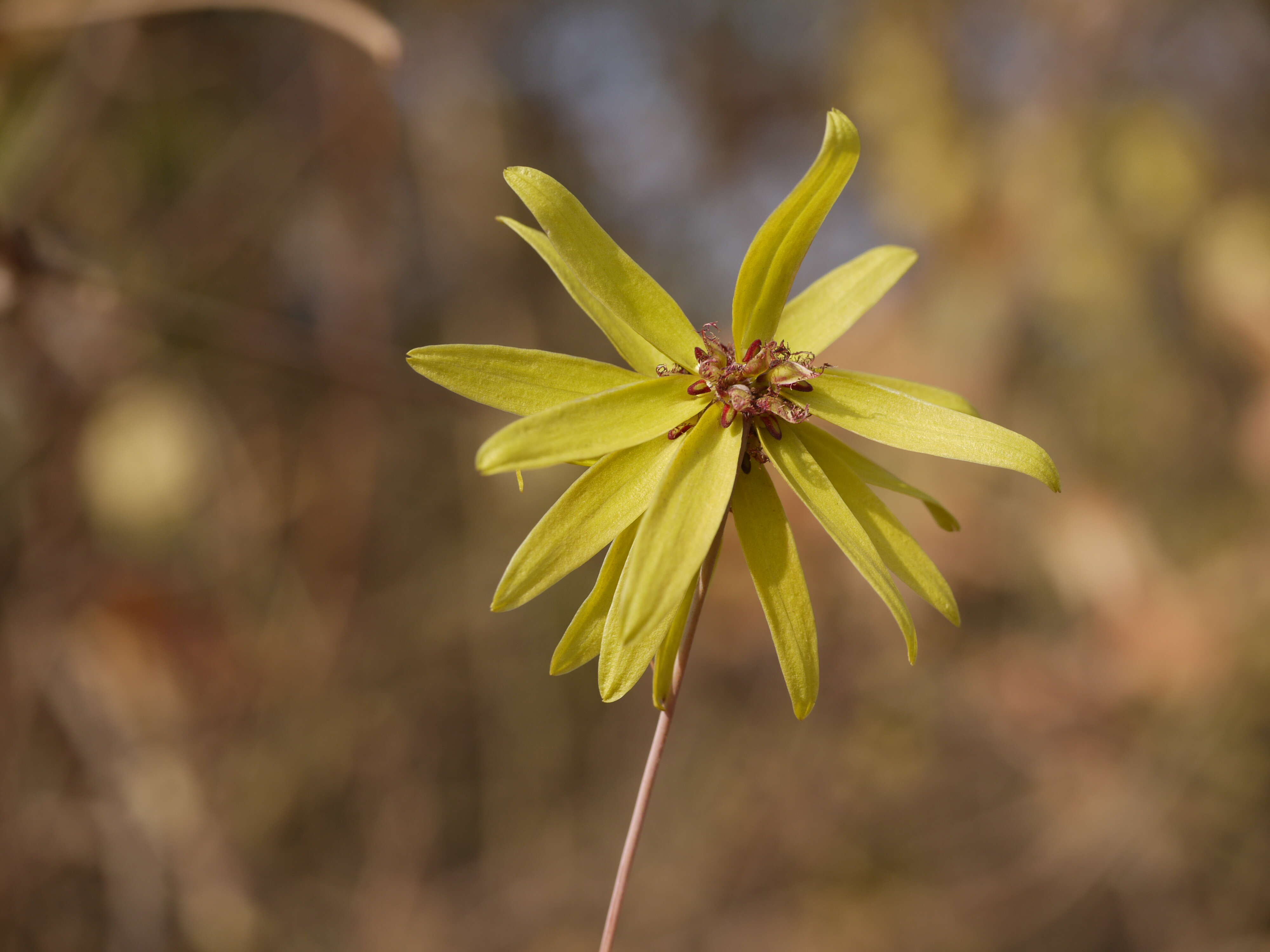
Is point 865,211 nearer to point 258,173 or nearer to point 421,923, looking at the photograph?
point 258,173

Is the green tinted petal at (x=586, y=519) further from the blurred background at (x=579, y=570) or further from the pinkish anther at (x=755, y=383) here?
the blurred background at (x=579, y=570)

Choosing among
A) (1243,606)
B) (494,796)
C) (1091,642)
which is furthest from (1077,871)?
(494,796)

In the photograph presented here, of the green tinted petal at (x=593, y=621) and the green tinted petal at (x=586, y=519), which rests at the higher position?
the green tinted petal at (x=586, y=519)

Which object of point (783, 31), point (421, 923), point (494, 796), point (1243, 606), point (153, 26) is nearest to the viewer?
point (1243, 606)

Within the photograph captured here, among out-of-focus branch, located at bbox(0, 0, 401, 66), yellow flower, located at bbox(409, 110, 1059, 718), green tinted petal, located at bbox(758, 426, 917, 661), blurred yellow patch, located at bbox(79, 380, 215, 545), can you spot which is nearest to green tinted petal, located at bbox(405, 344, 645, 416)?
yellow flower, located at bbox(409, 110, 1059, 718)

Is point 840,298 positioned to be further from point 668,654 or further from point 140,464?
point 140,464

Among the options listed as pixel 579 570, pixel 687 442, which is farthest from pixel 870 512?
pixel 579 570

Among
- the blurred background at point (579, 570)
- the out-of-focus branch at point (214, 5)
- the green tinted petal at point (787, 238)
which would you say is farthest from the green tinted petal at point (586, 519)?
the blurred background at point (579, 570)

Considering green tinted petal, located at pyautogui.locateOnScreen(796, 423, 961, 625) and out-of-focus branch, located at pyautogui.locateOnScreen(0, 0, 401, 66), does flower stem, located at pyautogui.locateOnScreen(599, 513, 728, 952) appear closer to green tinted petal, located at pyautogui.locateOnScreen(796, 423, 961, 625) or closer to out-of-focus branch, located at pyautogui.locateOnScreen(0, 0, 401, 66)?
green tinted petal, located at pyautogui.locateOnScreen(796, 423, 961, 625)
